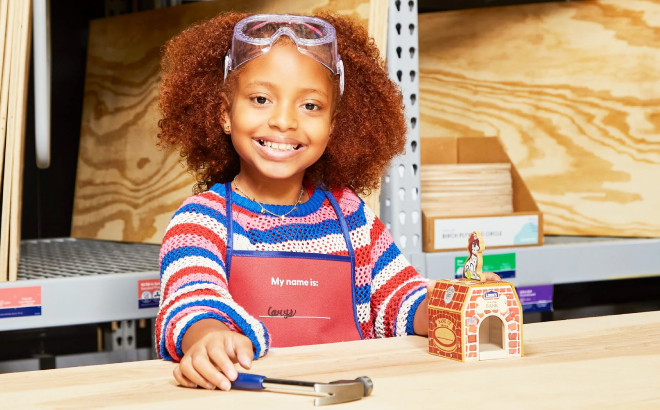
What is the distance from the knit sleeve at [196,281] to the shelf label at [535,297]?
84 centimetres

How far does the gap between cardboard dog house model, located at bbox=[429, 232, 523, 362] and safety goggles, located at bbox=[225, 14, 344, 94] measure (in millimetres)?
453

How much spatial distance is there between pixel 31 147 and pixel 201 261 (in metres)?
1.39

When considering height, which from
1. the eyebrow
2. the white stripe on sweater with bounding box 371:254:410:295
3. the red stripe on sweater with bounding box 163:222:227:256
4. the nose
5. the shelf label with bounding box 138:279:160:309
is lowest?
the shelf label with bounding box 138:279:160:309

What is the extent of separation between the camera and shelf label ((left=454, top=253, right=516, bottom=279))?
65.9 inches

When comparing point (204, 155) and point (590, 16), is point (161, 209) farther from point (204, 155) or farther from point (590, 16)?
point (590, 16)

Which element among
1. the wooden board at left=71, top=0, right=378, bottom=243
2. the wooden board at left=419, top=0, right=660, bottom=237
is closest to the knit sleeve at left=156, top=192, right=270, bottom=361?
the wooden board at left=71, top=0, right=378, bottom=243

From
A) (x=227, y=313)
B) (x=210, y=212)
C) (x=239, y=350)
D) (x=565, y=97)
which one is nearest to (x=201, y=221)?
(x=210, y=212)

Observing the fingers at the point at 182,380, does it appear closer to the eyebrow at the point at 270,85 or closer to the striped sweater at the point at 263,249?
the striped sweater at the point at 263,249

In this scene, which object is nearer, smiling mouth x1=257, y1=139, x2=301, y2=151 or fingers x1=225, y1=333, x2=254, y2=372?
fingers x1=225, y1=333, x2=254, y2=372

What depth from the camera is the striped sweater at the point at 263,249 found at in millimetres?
910

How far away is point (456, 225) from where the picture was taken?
66.8 inches

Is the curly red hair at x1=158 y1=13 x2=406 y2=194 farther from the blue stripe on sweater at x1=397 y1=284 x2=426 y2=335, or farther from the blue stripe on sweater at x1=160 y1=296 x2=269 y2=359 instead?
the blue stripe on sweater at x1=160 y1=296 x2=269 y2=359

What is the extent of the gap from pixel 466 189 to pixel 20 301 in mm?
951

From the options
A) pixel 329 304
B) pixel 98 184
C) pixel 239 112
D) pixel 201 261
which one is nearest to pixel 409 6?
pixel 239 112
